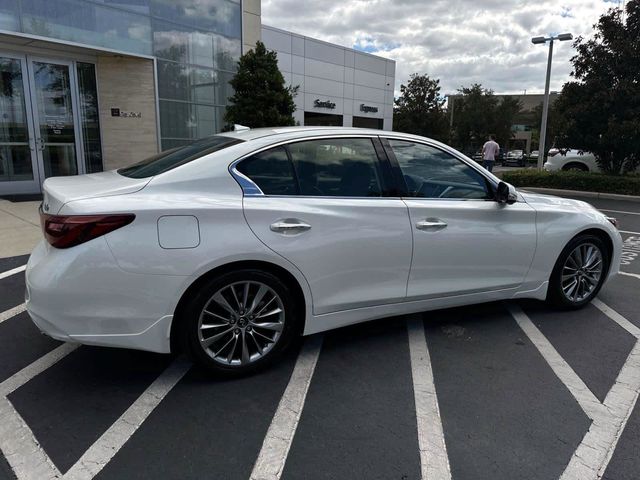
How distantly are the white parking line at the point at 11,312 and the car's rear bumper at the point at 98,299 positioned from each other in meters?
1.47

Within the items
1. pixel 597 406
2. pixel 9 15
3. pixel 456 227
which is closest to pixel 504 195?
pixel 456 227

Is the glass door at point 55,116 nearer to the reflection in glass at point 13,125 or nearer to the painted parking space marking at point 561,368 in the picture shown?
the reflection in glass at point 13,125

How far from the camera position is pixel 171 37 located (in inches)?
505

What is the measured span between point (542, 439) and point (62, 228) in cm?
285

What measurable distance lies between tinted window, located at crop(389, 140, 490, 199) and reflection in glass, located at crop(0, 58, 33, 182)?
33.0 ft

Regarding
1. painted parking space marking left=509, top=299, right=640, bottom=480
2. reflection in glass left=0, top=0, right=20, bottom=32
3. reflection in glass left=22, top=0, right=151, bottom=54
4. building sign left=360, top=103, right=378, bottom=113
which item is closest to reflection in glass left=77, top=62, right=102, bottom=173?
reflection in glass left=22, top=0, right=151, bottom=54

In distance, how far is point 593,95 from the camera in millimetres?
13727

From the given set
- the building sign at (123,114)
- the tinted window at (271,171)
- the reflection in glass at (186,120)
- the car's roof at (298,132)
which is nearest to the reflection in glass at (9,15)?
the building sign at (123,114)

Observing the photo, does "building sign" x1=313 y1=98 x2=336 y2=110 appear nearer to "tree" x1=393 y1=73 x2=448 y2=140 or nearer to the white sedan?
"tree" x1=393 y1=73 x2=448 y2=140

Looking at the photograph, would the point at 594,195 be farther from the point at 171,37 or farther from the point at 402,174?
the point at 402,174

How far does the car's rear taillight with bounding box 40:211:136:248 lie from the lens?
2705 mm

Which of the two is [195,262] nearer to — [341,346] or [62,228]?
[62,228]

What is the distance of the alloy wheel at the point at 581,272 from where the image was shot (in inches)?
174

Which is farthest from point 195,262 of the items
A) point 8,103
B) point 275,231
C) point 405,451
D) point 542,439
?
point 8,103
